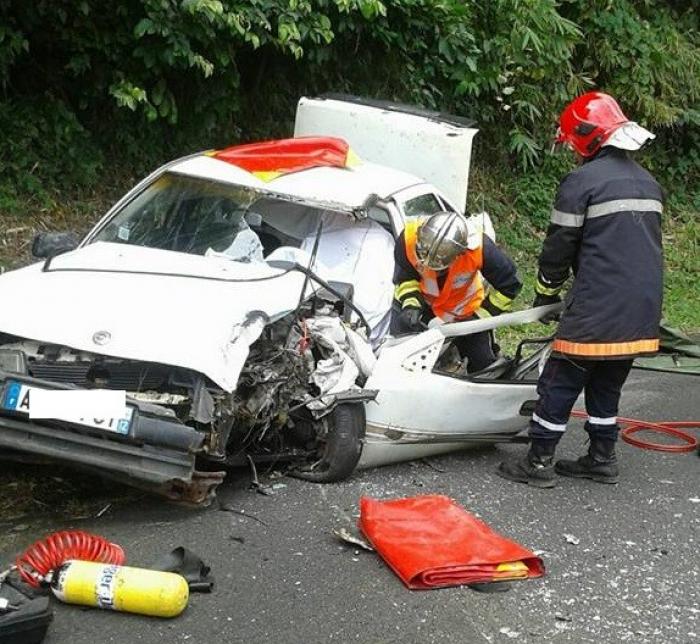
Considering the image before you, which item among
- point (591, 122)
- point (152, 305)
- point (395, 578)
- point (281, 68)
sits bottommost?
point (395, 578)

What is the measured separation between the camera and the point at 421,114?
7.26 metres

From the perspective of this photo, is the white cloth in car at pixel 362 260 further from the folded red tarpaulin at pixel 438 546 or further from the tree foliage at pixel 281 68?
the tree foliage at pixel 281 68

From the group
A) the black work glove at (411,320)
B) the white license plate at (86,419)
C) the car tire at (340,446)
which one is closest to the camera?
the white license plate at (86,419)

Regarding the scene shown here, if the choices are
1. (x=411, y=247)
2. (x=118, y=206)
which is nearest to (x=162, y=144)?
(x=118, y=206)

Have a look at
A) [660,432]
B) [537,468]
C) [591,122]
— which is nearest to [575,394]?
[537,468]

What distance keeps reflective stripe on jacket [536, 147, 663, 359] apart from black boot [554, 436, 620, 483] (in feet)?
1.94

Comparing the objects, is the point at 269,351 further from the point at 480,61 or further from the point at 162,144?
the point at 480,61

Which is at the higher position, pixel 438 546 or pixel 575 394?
pixel 575 394

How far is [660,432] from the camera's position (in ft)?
21.4

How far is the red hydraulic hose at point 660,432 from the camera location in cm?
611

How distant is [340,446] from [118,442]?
3.83 ft

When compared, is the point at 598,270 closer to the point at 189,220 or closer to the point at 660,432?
the point at 660,432

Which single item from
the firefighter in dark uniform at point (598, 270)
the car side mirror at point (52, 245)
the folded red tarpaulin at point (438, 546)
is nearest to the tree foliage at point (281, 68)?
the car side mirror at point (52, 245)

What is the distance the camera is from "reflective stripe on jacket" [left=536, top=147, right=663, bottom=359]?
201 inches
